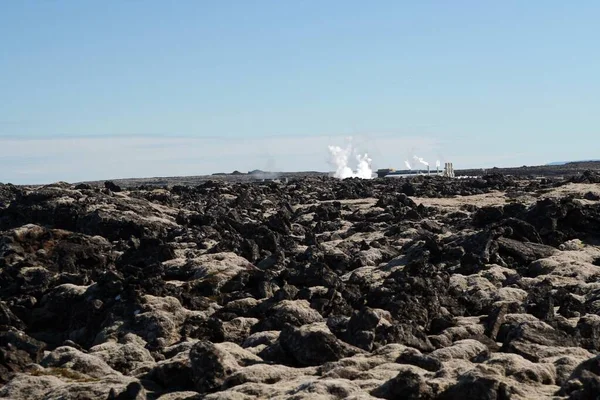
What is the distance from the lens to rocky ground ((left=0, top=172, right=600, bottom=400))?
27.4 meters

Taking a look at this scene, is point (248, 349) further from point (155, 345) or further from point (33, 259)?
point (33, 259)

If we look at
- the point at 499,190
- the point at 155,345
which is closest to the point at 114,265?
the point at 155,345

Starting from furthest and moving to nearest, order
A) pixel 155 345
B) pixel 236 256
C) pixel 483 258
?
pixel 236 256
pixel 483 258
pixel 155 345

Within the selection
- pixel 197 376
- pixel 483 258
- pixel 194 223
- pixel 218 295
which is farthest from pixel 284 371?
pixel 194 223

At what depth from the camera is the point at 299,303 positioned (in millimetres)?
38250

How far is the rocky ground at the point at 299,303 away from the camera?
2739 centimetres

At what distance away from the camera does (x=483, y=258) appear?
160 ft

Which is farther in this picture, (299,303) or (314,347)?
(299,303)

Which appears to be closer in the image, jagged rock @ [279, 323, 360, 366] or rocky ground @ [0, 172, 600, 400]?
rocky ground @ [0, 172, 600, 400]

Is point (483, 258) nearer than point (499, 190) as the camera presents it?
Yes

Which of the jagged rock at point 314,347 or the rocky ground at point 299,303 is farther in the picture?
the jagged rock at point 314,347

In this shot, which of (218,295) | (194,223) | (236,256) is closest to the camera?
(218,295)

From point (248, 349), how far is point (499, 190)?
73.2m

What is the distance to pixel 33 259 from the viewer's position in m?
54.8
